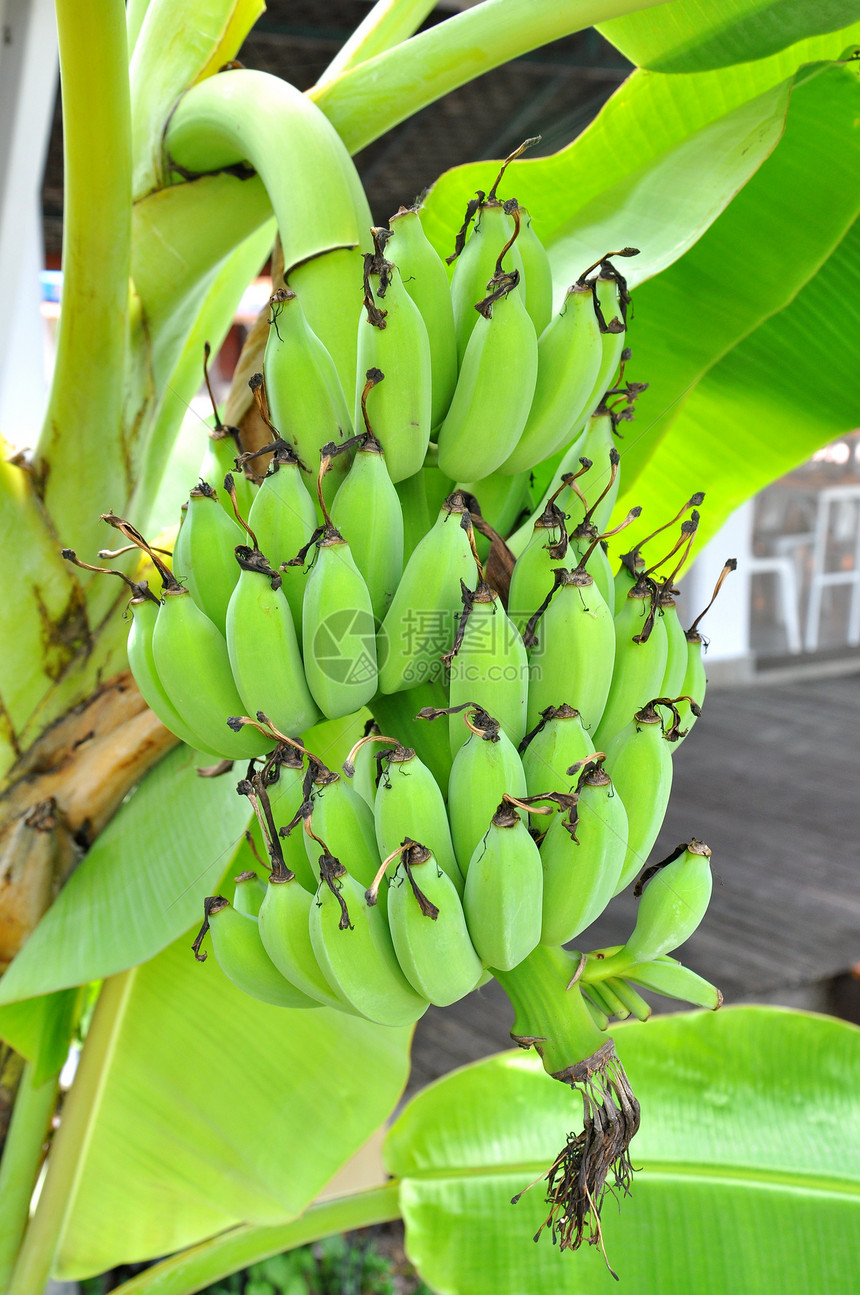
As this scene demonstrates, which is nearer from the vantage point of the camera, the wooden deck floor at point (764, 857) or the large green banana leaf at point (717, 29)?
the large green banana leaf at point (717, 29)

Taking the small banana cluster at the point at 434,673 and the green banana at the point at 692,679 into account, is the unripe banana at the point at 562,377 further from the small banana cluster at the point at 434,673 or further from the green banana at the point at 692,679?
the green banana at the point at 692,679

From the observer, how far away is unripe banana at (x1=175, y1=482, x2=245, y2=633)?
0.40m

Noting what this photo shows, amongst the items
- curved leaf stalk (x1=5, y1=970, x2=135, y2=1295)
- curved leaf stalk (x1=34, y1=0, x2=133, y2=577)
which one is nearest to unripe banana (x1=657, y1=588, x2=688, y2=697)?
curved leaf stalk (x1=34, y1=0, x2=133, y2=577)

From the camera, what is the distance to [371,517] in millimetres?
372

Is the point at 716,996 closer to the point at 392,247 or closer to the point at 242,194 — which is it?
the point at 392,247

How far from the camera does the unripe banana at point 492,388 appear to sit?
0.38 meters

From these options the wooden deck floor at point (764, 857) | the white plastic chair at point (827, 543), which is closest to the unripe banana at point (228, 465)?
the wooden deck floor at point (764, 857)

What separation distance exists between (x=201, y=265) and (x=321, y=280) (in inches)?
7.9

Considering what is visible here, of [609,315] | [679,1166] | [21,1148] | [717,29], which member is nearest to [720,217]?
[717,29]

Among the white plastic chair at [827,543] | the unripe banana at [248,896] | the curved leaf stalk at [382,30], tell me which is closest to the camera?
the unripe banana at [248,896]

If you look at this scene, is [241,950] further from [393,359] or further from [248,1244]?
[248,1244]

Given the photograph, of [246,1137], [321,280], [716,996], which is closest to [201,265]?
[321,280]

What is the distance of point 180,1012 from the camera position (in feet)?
2.34

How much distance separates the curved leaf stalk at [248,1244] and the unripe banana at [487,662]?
52cm
